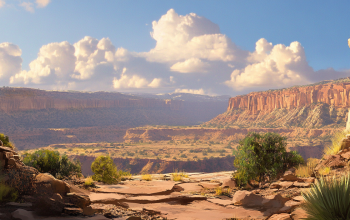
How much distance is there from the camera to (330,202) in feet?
16.0

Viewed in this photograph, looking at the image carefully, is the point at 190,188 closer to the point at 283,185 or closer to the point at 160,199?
the point at 160,199

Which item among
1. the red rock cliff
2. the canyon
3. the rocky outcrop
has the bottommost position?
the rocky outcrop

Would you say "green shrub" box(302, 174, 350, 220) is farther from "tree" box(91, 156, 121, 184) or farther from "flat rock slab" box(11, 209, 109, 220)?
"tree" box(91, 156, 121, 184)

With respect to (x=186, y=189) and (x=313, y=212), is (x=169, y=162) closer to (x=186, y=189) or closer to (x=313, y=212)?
(x=186, y=189)

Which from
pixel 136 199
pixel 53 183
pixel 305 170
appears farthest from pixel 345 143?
pixel 53 183

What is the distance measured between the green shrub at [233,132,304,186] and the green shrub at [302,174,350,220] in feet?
19.2

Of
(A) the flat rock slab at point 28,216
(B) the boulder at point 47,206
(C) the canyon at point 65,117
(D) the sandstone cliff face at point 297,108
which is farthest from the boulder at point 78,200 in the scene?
(D) the sandstone cliff face at point 297,108

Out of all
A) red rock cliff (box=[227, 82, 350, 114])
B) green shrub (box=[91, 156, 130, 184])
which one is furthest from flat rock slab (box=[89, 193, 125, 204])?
red rock cliff (box=[227, 82, 350, 114])

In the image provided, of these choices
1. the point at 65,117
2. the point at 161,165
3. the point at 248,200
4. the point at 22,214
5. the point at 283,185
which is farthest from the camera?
the point at 65,117

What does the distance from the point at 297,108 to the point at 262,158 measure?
306 ft

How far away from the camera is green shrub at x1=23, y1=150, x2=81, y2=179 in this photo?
420 inches

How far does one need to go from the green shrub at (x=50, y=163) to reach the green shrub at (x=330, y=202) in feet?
30.9

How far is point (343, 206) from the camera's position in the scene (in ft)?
A: 15.5

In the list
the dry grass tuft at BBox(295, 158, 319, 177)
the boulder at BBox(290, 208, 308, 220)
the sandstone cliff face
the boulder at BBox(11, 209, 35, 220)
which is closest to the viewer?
the boulder at BBox(11, 209, 35, 220)
